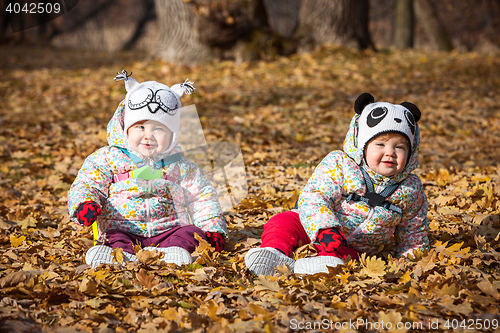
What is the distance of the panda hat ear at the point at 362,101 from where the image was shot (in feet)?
9.85

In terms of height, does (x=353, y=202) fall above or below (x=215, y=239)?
above

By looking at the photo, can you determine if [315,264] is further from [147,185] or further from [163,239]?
[147,185]

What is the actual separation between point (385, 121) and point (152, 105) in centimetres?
156

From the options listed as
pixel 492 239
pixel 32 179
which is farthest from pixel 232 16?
pixel 492 239

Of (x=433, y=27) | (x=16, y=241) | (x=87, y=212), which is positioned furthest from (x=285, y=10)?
(x=87, y=212)

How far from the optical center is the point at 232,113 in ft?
26.0

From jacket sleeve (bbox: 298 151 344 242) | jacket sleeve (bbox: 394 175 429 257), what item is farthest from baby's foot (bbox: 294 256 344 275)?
jacket sleeve (bbox: 394 175 429 257)

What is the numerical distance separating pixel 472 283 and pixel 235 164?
131 inches

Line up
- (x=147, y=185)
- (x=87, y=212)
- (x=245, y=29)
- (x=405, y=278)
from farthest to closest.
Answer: (x=245, y=29) < (x=147, y=185) < (x=87, y=212) < (x=405, y=278)

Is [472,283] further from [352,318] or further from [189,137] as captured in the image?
[189,137]

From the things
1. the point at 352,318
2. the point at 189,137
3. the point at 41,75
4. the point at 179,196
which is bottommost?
the point at 352,318

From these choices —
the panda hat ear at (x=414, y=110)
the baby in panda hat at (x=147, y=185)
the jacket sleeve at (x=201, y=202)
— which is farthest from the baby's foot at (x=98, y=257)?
the panda hat ear at (x=414, y=110)

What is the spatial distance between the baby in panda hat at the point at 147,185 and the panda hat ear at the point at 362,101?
1203mm

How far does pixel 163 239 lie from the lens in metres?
3.18
